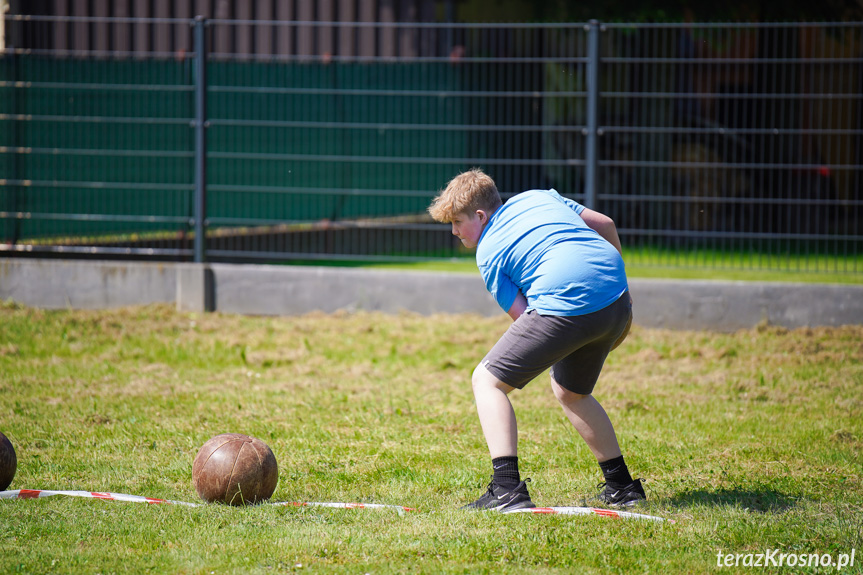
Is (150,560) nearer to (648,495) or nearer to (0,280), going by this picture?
(648,495)

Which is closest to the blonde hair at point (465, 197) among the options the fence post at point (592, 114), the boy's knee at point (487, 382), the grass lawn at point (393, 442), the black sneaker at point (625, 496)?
the boy's knee at point (487, 382)

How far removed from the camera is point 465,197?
417cm

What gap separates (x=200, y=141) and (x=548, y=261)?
6441mm

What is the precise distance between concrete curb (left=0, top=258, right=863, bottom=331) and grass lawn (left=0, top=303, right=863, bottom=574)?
25cm

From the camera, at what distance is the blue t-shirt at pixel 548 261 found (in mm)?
4051

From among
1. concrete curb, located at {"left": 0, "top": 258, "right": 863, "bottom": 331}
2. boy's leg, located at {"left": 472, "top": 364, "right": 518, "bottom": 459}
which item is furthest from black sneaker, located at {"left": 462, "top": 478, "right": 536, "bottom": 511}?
concrete curb, located at {"left": 0, "top": 258, "right": 863, "bottom": 331}

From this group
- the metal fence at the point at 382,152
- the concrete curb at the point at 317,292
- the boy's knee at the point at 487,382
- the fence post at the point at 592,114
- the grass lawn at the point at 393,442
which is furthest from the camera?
the metal fence at the point at 382,152

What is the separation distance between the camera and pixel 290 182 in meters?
10.8

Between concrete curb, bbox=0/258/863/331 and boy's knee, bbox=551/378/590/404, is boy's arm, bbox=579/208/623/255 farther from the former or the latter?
concrete curb, bbox=0/258/863/331

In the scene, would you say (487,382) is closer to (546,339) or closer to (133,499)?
(546,339)

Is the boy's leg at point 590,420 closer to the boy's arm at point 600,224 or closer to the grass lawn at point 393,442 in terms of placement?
the grass lawn at point 393,442

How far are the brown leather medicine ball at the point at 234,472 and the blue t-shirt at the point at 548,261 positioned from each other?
1.32 m

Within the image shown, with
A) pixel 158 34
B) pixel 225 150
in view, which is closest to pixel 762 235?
pixel 225 150

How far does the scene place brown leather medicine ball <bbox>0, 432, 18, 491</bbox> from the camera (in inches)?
174
